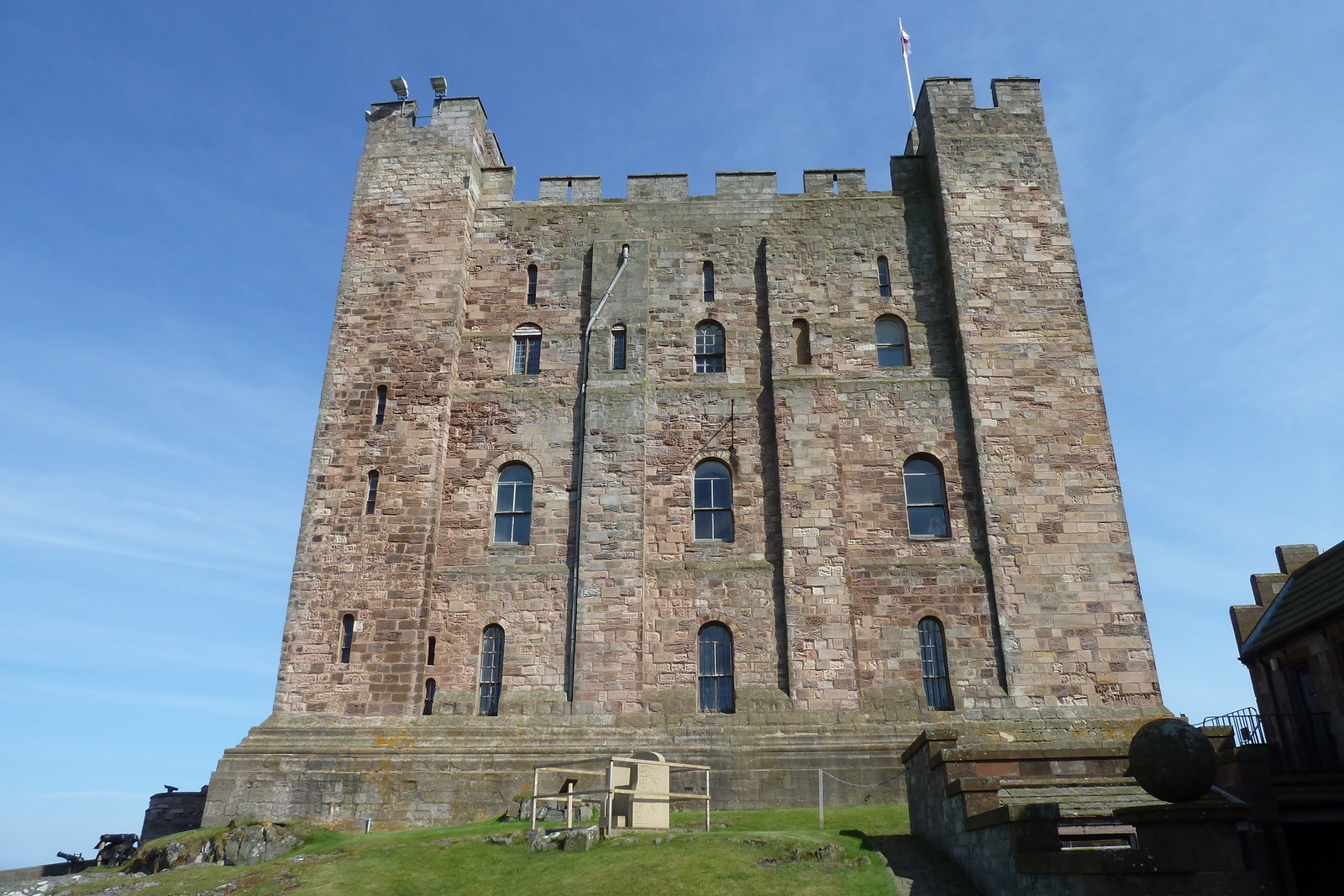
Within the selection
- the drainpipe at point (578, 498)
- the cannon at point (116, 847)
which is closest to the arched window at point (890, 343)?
the drainpipe at point (578, 498)

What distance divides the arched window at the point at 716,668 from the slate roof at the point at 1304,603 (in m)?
12.3

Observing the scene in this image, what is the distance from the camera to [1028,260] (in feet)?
75.1

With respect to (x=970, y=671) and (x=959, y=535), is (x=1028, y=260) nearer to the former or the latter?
(x=959, y=535)

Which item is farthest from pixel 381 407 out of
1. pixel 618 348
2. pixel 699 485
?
pixel 699 485

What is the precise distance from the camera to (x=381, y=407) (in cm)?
2214

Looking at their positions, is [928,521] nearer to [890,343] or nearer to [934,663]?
[934,663]

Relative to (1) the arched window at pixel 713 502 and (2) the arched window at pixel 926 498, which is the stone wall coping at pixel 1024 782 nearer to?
(2) the arched window at pixel 926 498

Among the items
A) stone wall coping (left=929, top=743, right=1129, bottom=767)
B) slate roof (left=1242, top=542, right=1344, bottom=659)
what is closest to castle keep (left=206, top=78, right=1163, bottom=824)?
slate roof (left=1242, top=542, right=1344, bottom=659)

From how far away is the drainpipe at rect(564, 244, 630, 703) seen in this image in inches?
783

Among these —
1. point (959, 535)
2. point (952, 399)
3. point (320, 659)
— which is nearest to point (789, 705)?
point (959, 535)

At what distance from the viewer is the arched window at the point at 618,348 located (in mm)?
22656

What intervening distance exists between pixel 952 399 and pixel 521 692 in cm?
1195

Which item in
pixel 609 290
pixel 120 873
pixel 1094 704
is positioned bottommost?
pixel 120 873

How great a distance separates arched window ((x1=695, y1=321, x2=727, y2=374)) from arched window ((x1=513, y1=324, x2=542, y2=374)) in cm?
394
